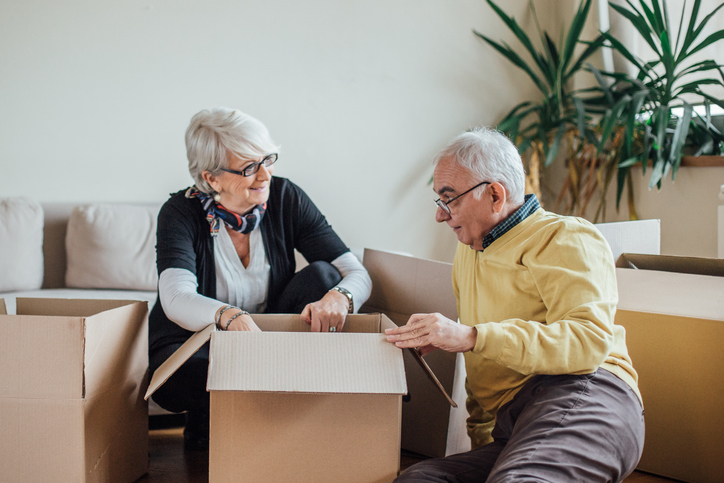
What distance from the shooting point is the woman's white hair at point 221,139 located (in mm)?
1477

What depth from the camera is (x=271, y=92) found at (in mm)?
2482

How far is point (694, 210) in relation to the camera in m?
2.34

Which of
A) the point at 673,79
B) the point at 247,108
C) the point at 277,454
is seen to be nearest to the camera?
the point at 277,454

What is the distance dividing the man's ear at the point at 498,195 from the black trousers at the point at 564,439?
13.8 inches

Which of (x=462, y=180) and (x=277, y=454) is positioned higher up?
(x=462, y=180)

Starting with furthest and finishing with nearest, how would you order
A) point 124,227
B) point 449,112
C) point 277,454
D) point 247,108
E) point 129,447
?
point 449,112
point 247,108
point 124,227
point 129,447
point 277,454

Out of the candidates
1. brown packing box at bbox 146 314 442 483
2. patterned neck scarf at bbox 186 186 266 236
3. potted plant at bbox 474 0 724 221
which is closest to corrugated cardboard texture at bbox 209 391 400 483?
brown packing box at bbox 146 314 442 483

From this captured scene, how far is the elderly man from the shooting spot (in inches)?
36.7

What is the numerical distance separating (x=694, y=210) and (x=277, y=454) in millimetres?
2131

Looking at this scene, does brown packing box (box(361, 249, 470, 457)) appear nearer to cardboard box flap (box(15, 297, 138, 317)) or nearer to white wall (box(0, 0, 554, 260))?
cardboard box flap (box(15, 297, 138, 317))

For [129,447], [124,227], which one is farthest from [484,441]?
[124,227]

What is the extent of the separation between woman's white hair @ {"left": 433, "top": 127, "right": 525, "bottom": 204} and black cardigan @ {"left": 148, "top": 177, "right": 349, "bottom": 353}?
597 millimetres

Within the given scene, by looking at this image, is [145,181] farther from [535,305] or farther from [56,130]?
[535,305]

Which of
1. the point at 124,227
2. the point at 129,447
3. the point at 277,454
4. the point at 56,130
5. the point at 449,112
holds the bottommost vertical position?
the point at 129,447
